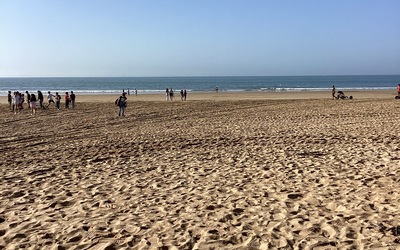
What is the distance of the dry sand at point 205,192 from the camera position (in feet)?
14.8

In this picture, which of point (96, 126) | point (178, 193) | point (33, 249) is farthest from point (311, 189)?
point (96, 126)

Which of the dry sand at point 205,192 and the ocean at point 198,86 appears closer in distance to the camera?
→ the dry sand at point 205,192

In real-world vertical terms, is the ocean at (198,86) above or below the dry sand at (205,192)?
above

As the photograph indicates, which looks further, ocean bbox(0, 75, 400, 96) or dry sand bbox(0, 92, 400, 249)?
ocean bbox(0, 75, 400, 96)

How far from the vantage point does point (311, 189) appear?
6340mm

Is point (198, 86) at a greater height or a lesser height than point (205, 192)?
greater

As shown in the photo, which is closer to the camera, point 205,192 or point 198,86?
point 205,192

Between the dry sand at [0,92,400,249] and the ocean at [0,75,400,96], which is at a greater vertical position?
the ocean at [0,75,400,96]

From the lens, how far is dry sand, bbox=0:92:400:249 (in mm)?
4504

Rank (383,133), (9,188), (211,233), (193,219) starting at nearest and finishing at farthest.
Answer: (211,233), (193,219), (9,188), (383,133)

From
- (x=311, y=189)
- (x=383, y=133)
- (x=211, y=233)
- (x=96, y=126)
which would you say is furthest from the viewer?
(x=96, y=126)

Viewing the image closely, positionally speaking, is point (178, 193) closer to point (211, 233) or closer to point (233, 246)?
point (211, 233)

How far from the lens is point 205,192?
20.8 ft

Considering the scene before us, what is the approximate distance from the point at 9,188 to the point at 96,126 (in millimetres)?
10230
